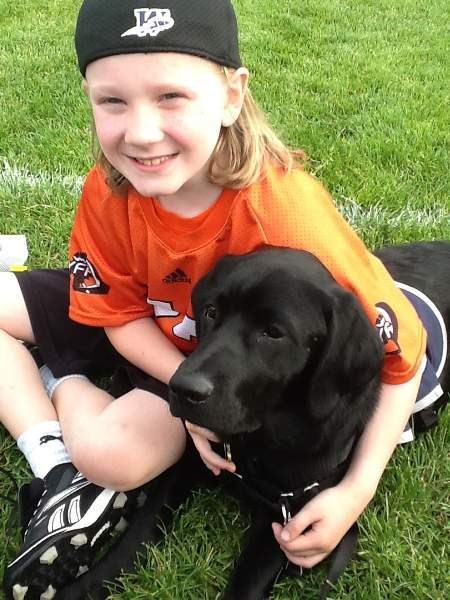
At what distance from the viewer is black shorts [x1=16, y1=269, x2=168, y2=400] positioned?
305 centimetres

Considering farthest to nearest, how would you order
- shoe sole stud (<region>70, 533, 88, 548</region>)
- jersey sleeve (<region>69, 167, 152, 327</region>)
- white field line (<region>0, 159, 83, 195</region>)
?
white field line (<region>0, 159, 83, 195</region>)
jersey sleeve (<region>69, 167, 152, 327</region>)
shoe sole stud (<region>70, 533, 88, 548</region>)

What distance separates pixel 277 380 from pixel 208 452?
0.52m

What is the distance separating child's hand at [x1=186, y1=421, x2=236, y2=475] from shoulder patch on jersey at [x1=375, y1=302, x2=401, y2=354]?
581 mm

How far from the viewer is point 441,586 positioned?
7.62 feet

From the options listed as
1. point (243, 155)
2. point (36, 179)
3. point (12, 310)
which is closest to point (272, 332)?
point (243, 155)

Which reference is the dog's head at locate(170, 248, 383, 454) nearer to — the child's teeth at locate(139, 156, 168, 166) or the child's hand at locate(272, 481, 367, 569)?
the child's hand at locate(272, 481, 367, 569)

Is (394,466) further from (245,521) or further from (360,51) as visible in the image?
(360,51)

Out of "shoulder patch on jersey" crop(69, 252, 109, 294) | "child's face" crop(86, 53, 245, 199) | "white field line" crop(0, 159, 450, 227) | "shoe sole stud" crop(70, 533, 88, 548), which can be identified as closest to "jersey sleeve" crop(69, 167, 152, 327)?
"shoulder patch on jersey" crop(69, 252, 109, 294)

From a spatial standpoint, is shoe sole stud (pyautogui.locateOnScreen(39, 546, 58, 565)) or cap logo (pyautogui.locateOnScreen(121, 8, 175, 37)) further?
shoe sole stud (pyautogui.locateOnScreen(39, 546, 58, 565))

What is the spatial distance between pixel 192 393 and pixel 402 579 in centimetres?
93

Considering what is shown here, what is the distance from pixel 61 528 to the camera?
2.39 m

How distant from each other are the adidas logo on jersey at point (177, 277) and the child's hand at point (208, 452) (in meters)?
0.47

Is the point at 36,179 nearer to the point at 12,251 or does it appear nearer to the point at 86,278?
the point at 12,251

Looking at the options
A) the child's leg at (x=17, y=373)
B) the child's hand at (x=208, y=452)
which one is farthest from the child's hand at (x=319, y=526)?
the child's leg at (x=17, y=373)
